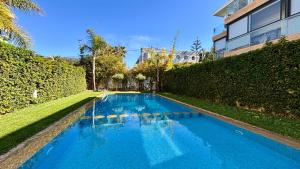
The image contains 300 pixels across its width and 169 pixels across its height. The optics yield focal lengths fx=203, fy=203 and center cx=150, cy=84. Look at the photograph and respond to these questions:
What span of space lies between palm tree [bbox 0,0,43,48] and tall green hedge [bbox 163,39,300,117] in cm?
1112

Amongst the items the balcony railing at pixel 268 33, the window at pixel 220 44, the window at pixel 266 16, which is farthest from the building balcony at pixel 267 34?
the window at pixel 220 44

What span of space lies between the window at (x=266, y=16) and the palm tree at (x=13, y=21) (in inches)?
647

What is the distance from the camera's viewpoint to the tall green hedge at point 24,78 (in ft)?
27.7

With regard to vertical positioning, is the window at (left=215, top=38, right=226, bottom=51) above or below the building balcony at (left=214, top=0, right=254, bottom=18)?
below

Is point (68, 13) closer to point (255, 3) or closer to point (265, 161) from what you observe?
point (255, 3)

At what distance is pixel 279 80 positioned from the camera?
28.9 ft

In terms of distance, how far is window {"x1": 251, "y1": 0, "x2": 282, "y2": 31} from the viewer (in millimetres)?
15984

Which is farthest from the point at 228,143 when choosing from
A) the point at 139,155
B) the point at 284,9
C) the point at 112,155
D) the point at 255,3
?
the point at 255,3

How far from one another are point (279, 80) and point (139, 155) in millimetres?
7212

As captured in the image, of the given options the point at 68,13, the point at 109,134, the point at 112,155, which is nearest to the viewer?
the point at 112,155

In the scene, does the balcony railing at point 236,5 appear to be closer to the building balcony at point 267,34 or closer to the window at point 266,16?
the window at point 266,16

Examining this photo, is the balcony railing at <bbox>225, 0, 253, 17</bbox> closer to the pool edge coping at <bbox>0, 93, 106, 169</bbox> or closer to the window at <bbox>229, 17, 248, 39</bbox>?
the window at <bbox>229, 17, 248, 39</bbox>

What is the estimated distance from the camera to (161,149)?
5.56 m

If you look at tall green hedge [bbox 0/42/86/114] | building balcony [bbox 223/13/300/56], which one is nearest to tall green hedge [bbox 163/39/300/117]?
building balcony [bbox 223/13/300/56]
